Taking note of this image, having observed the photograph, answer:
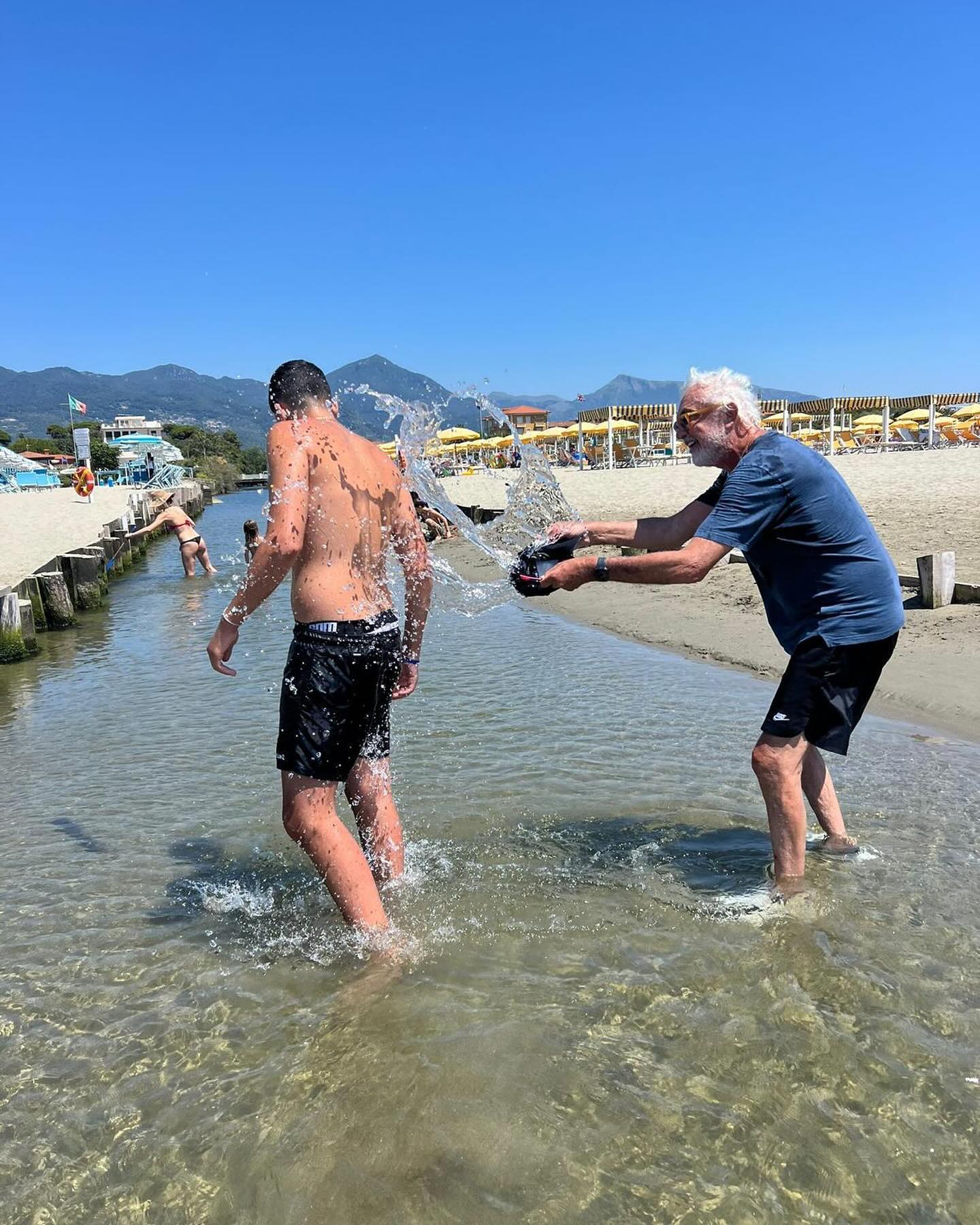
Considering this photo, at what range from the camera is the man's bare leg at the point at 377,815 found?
3.45 metres

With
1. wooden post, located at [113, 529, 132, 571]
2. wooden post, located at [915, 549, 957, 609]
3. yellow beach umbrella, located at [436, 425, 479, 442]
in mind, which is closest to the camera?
wooden post, located at [915, 549, 957, 609]

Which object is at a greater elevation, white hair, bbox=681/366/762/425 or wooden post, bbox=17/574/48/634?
white hair, bbox=681/366/762/425

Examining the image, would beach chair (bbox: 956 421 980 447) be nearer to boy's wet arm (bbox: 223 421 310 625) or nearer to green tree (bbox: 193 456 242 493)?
boy's wet arm (bbox: 223 421 310 625)

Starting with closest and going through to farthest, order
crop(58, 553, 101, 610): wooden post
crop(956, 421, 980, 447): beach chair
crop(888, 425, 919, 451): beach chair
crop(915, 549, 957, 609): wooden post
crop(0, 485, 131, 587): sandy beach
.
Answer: crop(915, 549, 957, 609): wooden post
crop(58, 553, 101, 610): wooden post
crop(0, 485, 131, 587): sandy beach
crop(956, 421, 980, 447): beach chair
crop(888, 425, 919, 451): beach chair

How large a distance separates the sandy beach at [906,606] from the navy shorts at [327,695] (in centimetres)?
492

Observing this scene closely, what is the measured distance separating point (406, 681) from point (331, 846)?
840 millimetres

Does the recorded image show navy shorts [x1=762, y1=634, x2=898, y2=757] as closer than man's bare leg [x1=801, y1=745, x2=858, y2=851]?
Yes

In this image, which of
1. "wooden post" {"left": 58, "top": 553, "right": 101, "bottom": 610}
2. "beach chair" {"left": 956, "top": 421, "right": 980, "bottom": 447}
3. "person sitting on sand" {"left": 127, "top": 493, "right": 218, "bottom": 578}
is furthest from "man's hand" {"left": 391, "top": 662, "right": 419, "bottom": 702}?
"beach chair" {"left": 956, "top": 421, "right": 980, "bottom": 447}

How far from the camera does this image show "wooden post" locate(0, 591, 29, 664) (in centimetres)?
1028

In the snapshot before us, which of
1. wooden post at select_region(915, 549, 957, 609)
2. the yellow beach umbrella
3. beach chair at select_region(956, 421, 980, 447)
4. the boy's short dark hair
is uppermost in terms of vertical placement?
the yellow beach umbrella

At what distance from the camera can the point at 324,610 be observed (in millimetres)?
3012

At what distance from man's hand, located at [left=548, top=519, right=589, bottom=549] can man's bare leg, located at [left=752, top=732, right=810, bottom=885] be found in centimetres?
105

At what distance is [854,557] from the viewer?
328 centimetres

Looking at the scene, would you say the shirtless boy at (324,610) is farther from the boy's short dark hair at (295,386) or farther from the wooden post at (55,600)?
the wooden post at (55,600)
